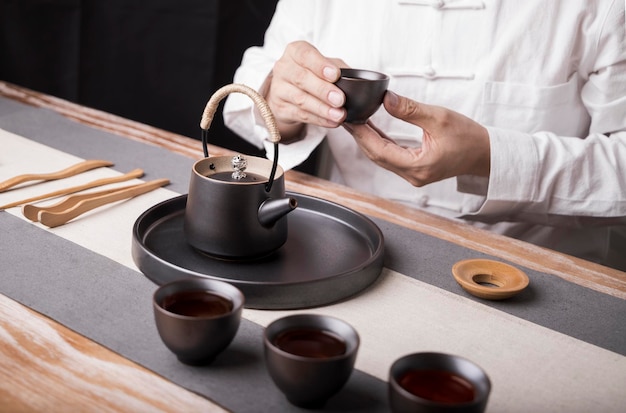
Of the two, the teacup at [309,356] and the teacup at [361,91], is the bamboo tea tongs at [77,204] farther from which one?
the teacup at [309,356]

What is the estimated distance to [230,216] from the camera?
96cm

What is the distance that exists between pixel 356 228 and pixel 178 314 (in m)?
0.46

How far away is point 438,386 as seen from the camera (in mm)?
685

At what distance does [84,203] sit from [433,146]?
602mm

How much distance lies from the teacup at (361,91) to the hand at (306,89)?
12 millimetres

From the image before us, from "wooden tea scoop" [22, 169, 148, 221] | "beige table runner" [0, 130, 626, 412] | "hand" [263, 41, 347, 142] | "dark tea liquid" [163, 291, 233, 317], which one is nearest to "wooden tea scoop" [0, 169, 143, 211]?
"wooden tea scoop" [22, 169, 148, 221]

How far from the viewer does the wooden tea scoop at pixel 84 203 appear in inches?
43.2

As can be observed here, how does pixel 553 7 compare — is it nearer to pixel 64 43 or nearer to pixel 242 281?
pixel 242 281

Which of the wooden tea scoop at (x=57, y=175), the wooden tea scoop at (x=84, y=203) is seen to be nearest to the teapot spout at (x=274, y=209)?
the wooden tea scoop at (x=84, y=203)

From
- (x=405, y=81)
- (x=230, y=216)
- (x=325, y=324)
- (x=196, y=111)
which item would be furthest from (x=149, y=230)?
(x=196, y=111)

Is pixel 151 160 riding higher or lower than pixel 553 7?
lower

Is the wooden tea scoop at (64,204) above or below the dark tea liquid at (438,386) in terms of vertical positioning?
below

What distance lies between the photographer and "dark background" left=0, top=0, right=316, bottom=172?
99.0 inches

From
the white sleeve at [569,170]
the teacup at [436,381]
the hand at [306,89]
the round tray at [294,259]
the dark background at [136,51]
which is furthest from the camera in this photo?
the dark background at [136,51]
